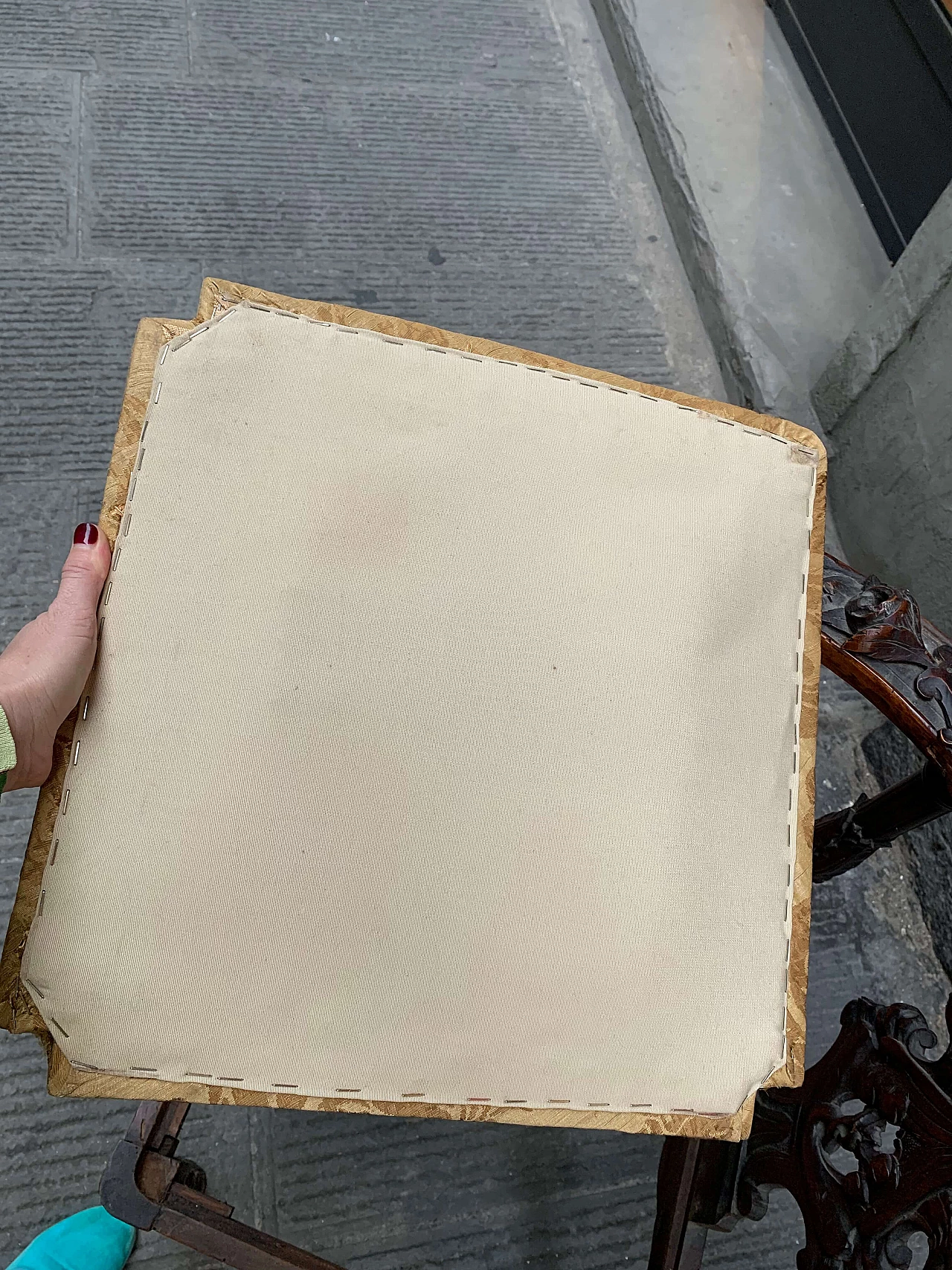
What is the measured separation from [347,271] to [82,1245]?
66.2 inches

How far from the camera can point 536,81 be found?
2297mm

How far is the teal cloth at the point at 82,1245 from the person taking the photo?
1112 millimetres

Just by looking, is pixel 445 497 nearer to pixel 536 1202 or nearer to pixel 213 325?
pixel 213 325

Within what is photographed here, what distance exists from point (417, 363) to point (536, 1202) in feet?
3.65

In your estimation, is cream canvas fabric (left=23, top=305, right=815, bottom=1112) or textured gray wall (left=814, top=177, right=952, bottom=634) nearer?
cream canvas fabric (left=23, top=305, right=815, bottom=1112)

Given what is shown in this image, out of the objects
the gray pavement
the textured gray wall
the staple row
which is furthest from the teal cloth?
the textured gray wall

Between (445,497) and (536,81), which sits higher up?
(445,497)

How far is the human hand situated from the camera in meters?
0.68

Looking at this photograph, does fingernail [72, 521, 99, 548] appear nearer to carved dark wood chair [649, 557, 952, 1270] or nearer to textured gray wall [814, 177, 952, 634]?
carved dark wood chair [649, 557, 952, 1270]

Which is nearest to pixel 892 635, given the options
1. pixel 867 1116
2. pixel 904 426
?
pixel 867 1116

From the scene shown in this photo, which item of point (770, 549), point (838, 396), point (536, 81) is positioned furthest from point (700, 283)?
point (770, 549)

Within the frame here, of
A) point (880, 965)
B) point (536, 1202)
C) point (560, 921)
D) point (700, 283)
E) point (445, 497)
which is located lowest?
point (536, 1202)

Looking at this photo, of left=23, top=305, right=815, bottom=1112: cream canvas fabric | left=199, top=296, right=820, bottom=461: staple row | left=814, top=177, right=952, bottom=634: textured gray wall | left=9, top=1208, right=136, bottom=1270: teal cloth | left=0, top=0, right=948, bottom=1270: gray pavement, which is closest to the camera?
left=23, top=305, right=815, bottom=1112: cream canvas fabric

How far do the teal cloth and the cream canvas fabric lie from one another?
0.66 meters
